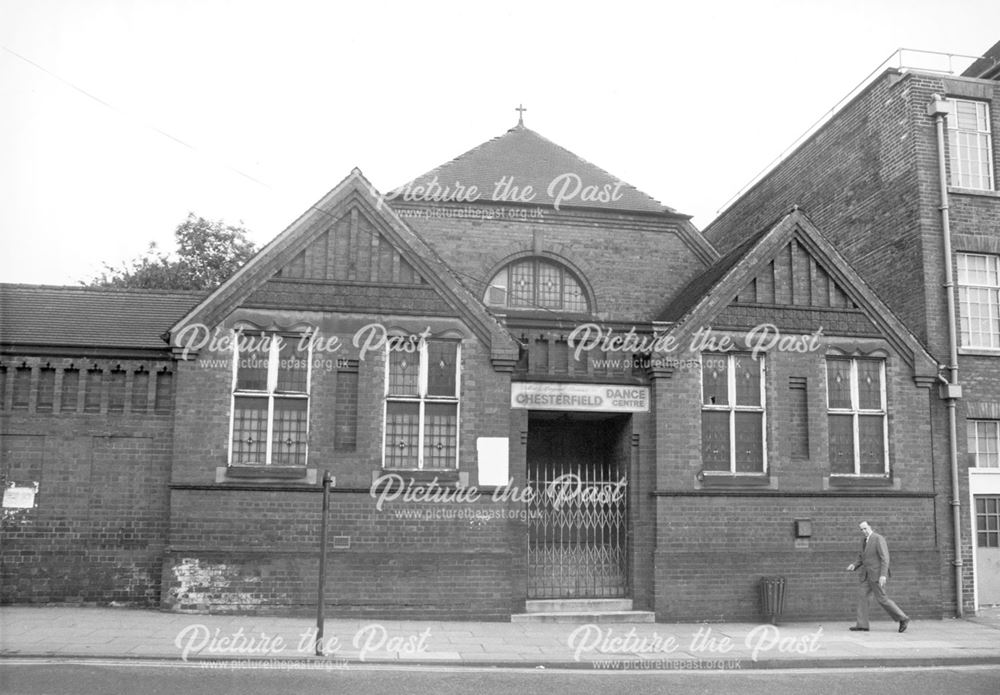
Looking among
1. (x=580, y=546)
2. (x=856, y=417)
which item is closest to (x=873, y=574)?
(x=856, y=417)

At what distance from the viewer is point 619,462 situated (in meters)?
17.3

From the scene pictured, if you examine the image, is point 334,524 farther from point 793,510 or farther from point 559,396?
point 793,510

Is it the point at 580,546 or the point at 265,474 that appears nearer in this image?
the point at 265,474

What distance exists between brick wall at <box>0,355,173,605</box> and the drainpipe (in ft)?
48.0

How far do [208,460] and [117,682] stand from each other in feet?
18.3

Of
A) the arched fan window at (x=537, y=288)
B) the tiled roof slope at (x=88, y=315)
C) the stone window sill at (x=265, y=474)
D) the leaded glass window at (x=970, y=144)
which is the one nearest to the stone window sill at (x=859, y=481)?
the leaded glass window at (x=970, y=144)

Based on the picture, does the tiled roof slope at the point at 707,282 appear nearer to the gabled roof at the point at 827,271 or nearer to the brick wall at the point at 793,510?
the gabled roof at the point at 827,271

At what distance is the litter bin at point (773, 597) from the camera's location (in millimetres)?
15961

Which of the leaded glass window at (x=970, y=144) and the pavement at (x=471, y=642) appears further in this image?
the leaded glass window at (x=970, y=144)

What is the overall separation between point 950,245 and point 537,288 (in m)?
8.96

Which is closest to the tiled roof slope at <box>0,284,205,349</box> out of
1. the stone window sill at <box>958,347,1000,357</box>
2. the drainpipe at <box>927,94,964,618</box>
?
the drainpipe at <box>927,94,964,618</box>

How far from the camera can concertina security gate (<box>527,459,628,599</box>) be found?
54.1 ft

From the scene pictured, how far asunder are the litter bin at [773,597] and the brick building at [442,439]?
0.29m

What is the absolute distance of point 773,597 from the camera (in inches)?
628
